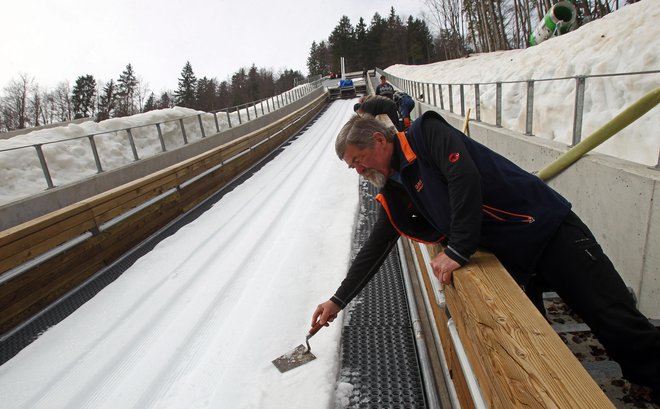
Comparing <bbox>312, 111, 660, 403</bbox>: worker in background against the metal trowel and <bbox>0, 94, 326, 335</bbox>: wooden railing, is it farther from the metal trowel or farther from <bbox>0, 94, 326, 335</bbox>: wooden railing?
<bbox>0, 94, 326, 335</bbox>: wooden railing

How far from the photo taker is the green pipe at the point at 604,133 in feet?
8.88

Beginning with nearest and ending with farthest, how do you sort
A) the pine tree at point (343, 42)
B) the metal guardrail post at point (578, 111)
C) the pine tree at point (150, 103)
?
the metal guardrail post at point (578, 111) → the pine tree at point (150, 103) → the pine tree at point (343, 42)

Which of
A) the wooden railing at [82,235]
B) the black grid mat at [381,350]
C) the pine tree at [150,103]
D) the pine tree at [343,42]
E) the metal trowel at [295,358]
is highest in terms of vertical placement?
the pine tree at [343,42]

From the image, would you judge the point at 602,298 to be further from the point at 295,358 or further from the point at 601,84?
the point at 601,84

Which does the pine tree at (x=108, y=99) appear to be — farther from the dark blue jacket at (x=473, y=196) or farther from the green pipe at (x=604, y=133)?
the dark blue jacket at (x=473, y=196)

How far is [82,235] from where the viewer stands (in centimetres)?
475

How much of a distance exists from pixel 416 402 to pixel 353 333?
85 cm

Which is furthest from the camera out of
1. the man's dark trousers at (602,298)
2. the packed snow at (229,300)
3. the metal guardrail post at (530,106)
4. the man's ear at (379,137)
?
the metal guardrail post at (530,106)

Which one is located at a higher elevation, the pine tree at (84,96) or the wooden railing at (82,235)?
the pine tree at (84,96)

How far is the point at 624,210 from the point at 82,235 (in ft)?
17.6

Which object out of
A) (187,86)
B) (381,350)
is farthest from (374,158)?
(187,86)

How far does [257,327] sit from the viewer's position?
3463mm

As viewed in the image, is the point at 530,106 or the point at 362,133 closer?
the point at 362,133

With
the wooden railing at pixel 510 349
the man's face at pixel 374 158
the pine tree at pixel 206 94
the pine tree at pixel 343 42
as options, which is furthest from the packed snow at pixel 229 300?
the pine tree at pixel 343 42
